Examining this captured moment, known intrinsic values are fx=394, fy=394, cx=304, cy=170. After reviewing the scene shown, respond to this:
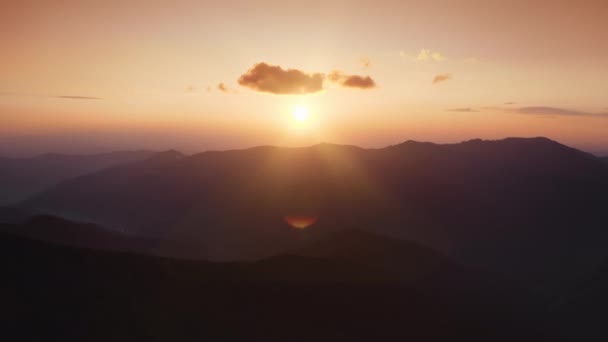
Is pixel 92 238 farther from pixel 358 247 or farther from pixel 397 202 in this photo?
pixel 397 202

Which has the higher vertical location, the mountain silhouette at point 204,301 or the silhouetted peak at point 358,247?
the mountain silhouette at point 204,301

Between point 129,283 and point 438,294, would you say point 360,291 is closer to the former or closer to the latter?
point 438,294

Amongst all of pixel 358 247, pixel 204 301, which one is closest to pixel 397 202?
pixel 358 247

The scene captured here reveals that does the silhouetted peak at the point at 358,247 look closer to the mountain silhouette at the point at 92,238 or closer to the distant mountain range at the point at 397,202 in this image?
the distant mountain range at the point at 397,202

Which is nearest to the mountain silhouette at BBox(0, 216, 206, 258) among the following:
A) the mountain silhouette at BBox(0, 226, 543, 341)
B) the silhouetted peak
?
the silhouetted peak

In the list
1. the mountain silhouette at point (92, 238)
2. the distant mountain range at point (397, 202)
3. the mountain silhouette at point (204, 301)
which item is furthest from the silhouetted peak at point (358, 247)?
the mountain silhouette at point (92, 238)

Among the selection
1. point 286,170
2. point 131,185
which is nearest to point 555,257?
A: point 286,170
